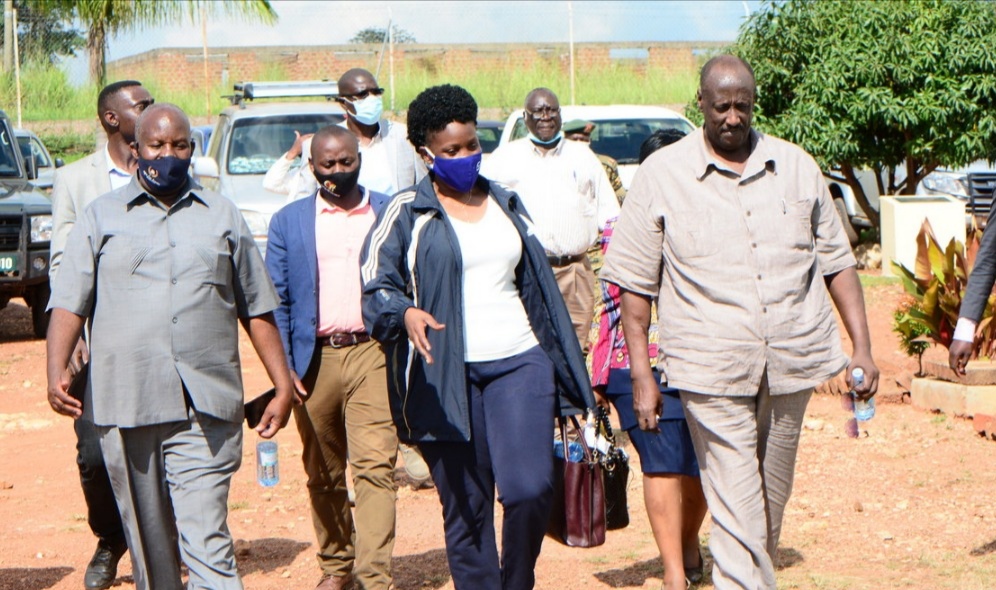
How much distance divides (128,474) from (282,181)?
287 cm

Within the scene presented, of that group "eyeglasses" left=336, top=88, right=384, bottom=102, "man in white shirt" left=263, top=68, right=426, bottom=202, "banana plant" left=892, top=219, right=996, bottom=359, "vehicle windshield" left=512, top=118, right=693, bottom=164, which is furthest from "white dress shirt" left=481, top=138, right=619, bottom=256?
"vehicle windshield" left=512, top=118, right=693, bottom=164

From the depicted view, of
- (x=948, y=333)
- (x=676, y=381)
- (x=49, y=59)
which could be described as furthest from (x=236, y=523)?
(x=49, y=59)

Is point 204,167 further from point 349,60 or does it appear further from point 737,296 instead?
point 349,60

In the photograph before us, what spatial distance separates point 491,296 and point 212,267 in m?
0.93

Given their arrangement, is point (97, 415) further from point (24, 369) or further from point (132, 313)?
point (24, 369)

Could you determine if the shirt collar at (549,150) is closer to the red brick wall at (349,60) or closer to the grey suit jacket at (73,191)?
the grey suit jacket at (73,191)

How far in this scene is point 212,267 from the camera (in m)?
4.72

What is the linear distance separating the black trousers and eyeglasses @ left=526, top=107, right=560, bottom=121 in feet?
12.0

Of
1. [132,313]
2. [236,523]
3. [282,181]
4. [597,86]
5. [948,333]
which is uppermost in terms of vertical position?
[597,86]

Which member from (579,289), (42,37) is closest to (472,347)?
(579,289)

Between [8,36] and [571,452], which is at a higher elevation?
[8,36]

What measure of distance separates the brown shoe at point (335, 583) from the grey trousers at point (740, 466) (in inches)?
71.9

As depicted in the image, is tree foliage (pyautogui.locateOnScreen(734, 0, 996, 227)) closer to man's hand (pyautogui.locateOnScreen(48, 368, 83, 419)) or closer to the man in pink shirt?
the man in pink shirt

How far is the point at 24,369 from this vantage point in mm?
12297
